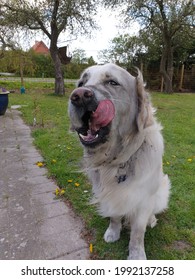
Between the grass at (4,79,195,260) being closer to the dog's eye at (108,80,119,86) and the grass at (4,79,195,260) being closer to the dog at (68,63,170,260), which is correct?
the dog at (68,63,170,260)

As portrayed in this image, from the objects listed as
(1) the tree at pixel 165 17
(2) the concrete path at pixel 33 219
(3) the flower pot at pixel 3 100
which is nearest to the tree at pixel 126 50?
(1) the tree at pixel 165 17

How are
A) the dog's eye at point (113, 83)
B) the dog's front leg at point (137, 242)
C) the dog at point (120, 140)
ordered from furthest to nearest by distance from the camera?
the dog's front leg at point (137, 242)
the dog's eye at point (113, 83)
the dog at point (120, 140)

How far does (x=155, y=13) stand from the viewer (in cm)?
1472

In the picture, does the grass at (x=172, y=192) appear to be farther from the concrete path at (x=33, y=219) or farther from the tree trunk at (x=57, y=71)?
the tree trunk at (x=57, y=71)

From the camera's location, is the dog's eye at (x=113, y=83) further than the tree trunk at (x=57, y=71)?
No

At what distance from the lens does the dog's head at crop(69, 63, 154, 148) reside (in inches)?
61.2

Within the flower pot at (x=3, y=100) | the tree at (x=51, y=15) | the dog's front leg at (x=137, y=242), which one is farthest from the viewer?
the tree at (x=51, y=15)

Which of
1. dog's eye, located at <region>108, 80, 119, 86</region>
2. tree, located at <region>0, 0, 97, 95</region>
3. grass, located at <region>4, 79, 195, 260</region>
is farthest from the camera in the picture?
tree, located at <region>0, 0, 97, 95</region>

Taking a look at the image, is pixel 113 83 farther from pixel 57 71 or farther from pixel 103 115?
pixel 57 71

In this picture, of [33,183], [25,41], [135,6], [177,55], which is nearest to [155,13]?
[135,6]

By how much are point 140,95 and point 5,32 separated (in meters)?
13.2

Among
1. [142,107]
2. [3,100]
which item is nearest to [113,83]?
[142,107]

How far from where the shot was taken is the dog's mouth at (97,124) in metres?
1.55

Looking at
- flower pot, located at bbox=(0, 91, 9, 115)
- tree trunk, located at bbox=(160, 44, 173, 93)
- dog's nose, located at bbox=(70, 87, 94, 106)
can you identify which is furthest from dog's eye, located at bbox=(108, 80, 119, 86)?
tree trunk, located at bbox=(160, 44, 173, 93)
